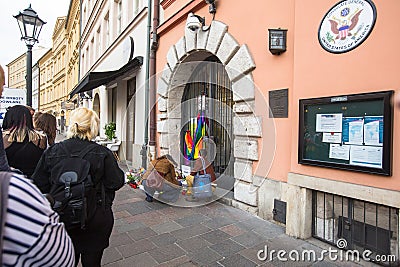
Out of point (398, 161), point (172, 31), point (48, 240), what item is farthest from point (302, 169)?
point (172, 31)

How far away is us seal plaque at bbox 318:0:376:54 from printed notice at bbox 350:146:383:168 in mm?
1013

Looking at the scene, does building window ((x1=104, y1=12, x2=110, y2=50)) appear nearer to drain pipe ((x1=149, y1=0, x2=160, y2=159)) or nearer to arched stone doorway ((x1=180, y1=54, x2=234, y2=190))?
drain pipe ((x1=149, y1=0, x2=160, y2=159))

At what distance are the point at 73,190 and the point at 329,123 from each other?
2.58 metres

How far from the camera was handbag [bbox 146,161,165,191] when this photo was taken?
4.77 m

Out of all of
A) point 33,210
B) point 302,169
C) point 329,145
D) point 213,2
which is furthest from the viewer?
point 213,2

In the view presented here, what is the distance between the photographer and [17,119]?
9.08 feet

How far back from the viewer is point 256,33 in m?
4.19

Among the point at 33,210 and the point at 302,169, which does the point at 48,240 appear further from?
the point at 302,169

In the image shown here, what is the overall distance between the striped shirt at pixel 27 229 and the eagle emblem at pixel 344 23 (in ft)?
10.0

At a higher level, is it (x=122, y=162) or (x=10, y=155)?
(x=10, y=155)

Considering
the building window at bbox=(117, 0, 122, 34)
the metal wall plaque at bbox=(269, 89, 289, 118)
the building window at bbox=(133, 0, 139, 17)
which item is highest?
the building window at bbox=(117, 0, 122, 34)

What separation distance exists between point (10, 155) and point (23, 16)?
5.62 metres

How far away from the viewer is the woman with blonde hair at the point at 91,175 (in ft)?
6.78

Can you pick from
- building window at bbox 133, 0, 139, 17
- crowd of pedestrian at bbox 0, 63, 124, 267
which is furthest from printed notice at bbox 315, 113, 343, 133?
building window at bbox 133, 0, 139, 17
